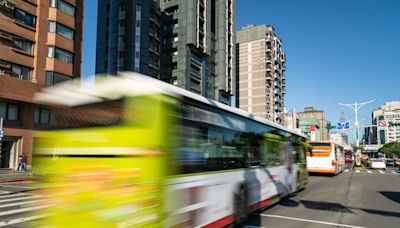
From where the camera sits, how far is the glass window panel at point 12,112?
3000 cm

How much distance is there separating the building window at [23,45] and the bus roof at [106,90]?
29.5 m

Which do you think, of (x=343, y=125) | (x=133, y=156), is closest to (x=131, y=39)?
(x=343, y=125)

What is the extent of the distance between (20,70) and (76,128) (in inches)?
1188

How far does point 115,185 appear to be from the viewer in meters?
4.50

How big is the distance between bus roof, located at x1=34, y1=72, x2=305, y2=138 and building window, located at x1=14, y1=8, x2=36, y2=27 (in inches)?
1202

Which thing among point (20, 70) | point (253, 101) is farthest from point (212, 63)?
point (20, 70)

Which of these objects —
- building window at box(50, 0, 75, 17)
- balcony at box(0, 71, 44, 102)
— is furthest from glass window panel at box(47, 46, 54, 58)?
building window at box(50, 0, 75, 17)

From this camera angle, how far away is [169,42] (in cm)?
6175

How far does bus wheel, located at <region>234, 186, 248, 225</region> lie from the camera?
760cm

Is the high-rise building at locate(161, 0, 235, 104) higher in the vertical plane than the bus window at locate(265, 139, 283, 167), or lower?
higher

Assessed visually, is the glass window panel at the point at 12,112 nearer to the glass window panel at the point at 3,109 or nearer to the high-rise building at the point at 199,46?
the glass window panel at the point at 3,109

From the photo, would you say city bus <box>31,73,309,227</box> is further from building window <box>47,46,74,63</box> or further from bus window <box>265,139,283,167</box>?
building window <box>47,46,74,63</box>

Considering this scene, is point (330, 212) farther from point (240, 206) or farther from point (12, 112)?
point (12, 112)

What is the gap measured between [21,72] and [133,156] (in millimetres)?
31745
